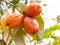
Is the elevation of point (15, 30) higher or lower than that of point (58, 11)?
higher

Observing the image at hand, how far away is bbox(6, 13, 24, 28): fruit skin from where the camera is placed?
18.6 inches

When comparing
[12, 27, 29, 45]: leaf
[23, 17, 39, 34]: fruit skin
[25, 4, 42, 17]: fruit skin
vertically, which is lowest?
[12, 27, 29, 45]: leaf

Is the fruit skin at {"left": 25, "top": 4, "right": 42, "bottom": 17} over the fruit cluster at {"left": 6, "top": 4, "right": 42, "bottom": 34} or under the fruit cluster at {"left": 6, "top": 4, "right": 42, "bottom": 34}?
over

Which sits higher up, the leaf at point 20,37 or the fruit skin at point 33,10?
the fruit skin at point 33,10

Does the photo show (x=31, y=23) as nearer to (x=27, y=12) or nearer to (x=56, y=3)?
(x=27, y=12)

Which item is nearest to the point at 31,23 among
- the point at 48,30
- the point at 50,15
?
the point at 48,30

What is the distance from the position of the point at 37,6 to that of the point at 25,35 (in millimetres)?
87

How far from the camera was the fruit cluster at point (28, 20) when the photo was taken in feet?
1.54

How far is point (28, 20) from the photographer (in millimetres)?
470

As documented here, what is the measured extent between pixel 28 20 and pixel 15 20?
34 millimetres

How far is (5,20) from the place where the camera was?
51 cm

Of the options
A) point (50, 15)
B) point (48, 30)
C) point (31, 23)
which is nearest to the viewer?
point (31, 23)

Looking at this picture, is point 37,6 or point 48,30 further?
point 48,30

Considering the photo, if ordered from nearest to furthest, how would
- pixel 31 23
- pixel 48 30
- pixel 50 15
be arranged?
pixel 31 23 → pixel 48 30 → pixel 50 15
